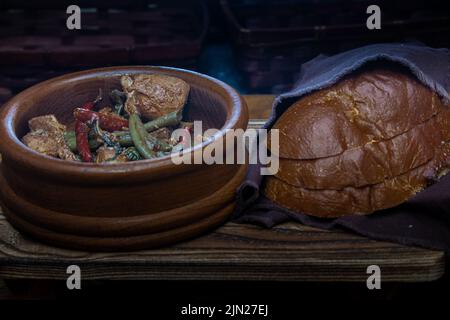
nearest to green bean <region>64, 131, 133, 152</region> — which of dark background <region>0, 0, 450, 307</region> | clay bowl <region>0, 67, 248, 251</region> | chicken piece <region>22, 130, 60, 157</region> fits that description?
chicken piece <region>22, 130, 60, 157</region>

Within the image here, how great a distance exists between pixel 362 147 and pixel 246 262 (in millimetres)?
593

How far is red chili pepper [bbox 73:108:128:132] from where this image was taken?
2.30 meters

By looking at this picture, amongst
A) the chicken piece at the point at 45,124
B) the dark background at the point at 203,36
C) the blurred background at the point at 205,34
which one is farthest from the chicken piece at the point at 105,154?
the blurred background at the point at 205,34

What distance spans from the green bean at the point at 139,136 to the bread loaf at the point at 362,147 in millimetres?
539

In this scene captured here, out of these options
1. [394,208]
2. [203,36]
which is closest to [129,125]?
[394,208]

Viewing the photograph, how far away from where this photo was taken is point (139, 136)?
87.4 inches

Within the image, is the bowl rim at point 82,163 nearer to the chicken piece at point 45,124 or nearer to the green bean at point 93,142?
the chicken piece at point 45,124

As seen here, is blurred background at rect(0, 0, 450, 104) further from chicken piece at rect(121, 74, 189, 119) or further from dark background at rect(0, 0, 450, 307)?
chicken piece at rect(121, 74, 189, 119)

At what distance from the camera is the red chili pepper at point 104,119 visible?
2.30m

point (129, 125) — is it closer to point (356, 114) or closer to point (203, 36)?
point (356, 114)

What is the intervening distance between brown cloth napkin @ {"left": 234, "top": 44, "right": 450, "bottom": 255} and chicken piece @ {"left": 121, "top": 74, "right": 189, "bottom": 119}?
455 mm

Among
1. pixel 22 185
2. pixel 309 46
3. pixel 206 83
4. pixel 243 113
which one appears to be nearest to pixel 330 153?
pixel 243 113

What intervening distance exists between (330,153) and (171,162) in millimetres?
595

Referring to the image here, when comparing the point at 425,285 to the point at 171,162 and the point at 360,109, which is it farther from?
the point at 171,162
